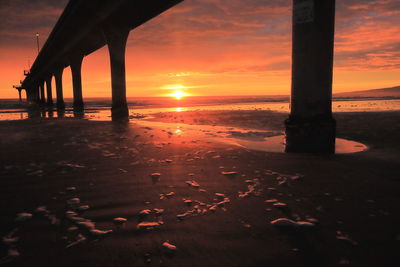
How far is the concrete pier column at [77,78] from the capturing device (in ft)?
88.2

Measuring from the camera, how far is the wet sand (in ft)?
6.08

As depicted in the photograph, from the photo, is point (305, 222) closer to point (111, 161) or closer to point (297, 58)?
point (111, 161)

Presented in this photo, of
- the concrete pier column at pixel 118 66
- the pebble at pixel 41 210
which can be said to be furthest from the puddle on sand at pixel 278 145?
the concrete pier column at pixel 118 66

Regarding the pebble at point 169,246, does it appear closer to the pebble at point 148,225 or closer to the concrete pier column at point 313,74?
the pebble at point 148,225

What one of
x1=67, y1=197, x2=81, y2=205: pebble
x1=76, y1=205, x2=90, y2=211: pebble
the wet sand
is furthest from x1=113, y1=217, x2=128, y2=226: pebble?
x1=67, y1=197, x2=81, y2=205: pebble

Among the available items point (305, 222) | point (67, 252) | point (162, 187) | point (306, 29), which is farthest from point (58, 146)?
point (306, 29)

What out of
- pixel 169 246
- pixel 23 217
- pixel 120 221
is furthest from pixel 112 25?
pixel 169 246

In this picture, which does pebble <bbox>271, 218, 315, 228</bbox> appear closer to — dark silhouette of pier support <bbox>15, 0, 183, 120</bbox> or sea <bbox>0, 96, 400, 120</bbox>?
dark silhouette of pier support <bbox>15, 0, 183, 120</bbox>

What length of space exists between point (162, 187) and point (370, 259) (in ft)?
7.67

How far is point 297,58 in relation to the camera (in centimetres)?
549

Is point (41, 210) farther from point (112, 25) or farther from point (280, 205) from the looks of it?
point (112, 25)

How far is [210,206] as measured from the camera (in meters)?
2.73

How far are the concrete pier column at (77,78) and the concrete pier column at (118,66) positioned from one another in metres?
12.3

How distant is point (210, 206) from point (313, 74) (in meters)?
4.16
